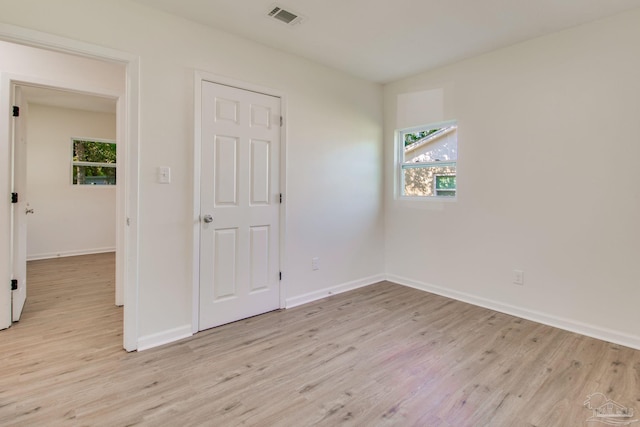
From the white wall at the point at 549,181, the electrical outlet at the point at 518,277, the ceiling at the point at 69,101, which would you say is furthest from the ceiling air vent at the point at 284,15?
the ceiling at the point at 69,101

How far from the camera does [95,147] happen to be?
601cm

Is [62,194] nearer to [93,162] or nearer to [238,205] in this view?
[93,162]

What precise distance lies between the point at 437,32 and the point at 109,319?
3.82 metres

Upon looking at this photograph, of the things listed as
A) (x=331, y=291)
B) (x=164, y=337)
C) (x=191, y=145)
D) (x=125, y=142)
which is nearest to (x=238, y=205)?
(x=191, y=145)

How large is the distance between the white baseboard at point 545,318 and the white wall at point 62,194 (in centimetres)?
578

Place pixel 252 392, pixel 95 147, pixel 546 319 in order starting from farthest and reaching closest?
pixel 95 147 < pixel 546 319 < pixel 252 392

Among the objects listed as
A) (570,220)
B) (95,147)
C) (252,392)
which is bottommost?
(252,392)

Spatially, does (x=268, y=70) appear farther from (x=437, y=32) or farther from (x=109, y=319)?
(x=109, y=319)

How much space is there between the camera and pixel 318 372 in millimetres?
2084

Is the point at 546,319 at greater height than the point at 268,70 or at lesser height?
lesser

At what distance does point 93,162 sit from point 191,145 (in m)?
4.69

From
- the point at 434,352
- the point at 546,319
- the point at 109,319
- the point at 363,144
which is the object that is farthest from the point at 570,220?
the point at 109,319

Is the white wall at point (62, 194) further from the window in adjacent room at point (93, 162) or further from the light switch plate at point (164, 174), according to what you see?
the light switch plate at point (164, 174)

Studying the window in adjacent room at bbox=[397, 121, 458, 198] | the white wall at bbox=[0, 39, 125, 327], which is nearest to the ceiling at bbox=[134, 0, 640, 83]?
the window in adjacent room at bbox=[397, 121, 458, 198]
